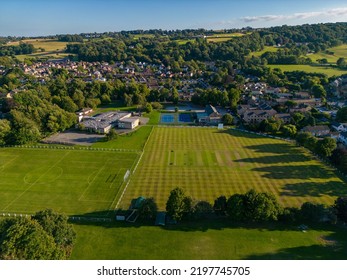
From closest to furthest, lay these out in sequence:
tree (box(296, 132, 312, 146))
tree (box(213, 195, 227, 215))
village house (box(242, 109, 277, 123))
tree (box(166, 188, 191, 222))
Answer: tree (box(166, 188, 191, 222)) → tree (box(213, 195, 227, 215)) → tree (box(296, 132, 312, 146)) → village house (box(242, 109, 277, 123))

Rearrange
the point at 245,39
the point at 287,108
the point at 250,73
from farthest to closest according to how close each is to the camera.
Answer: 1. the point at 245,39
2. the point at 250,73
3. the point at 287,108

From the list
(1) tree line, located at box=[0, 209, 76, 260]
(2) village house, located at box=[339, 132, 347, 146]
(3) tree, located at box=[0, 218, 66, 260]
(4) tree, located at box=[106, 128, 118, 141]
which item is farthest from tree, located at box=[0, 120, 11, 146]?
(2) village house, located at box=[339, 132, 347, 146]

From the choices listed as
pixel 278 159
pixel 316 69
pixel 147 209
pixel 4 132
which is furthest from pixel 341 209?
pixel 316 69

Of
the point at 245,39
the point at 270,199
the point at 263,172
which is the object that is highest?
the point at 245,39

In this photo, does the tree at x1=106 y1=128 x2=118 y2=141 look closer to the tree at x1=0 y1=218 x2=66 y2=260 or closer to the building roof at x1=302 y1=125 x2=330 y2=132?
the tree at x1=0 y1=218 x2=66 y2=260

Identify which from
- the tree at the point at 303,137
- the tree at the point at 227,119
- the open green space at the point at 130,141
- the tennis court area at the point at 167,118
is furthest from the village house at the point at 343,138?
the open green space at the point at 130,141

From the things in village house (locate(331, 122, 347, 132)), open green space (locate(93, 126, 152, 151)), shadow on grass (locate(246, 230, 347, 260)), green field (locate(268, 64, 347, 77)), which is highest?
green field (locate(268, 64, 347, 77))

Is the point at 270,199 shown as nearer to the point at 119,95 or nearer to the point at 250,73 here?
the point at 119,95

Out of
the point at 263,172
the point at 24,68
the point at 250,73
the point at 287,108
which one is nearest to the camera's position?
the point at 263,172

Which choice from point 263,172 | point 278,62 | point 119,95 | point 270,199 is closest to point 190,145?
point 263,172
